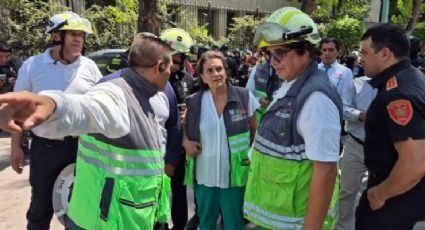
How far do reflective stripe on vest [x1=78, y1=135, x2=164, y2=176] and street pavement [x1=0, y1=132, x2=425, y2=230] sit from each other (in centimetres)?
251

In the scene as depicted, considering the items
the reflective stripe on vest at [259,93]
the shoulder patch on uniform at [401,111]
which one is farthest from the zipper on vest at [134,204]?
the reflective stripe on vest at [259,93]

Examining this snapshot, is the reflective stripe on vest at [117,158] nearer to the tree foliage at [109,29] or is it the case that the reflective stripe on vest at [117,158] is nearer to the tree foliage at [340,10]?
the tree foliage at [109,29]

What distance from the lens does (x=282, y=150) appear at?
2023 mm

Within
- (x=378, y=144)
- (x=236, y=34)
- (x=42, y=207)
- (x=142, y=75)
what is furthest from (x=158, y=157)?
(x=236, y=34)

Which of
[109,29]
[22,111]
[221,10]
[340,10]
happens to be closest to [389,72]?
[22,111]

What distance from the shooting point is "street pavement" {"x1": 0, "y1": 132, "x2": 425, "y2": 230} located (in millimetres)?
4125

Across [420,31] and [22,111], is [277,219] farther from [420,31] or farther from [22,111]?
[420,31]

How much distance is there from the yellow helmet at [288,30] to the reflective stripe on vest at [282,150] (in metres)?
0.51

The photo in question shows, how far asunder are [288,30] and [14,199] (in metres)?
4.05

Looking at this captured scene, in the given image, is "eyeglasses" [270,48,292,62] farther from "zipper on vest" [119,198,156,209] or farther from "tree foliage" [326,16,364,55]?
"tree foliage" [326,16,364,55]

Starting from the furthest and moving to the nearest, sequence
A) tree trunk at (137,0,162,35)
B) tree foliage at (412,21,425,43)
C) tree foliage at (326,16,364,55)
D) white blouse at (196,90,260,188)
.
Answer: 1. tree foliage at (412,21,425,43)
2. tree foliage at (326,16,364,55)
3. tree trunk at (137,0,162,35)
4. white blouse at (196,90,260,188)

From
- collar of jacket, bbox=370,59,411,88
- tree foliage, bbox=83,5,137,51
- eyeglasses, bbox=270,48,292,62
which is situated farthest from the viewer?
tree foliage, bbox=83,5,137,51

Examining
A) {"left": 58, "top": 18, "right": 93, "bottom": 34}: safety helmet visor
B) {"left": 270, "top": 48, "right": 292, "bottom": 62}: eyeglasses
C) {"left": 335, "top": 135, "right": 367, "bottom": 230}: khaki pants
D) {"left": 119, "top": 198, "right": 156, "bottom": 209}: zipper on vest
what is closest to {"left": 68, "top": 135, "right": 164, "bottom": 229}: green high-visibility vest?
{"left": 119, "top": 198, "right": 156, "bottom": 209}: zipper on vest

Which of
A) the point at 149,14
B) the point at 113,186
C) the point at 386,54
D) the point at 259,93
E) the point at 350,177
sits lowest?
the point at 350,177
